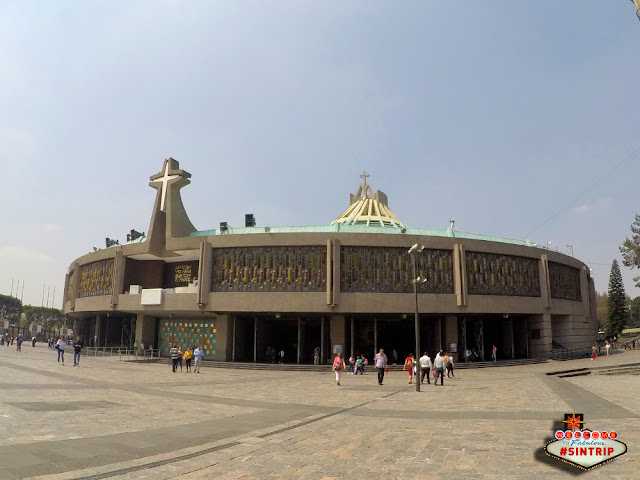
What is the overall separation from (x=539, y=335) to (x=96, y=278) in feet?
140

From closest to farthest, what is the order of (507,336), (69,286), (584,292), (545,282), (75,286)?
1. (545,282)
2. (507,336)
3. (584,292)
4. (75,286)
5. (69,286)

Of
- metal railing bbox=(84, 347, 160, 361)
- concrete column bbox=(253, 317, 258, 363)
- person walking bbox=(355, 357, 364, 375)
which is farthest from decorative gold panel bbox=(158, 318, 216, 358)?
person walking bbox=(355, 357, 364, 375)

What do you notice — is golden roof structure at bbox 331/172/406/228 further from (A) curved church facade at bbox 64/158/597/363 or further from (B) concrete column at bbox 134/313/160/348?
(B) concrete column at bbox 134/313/160/348

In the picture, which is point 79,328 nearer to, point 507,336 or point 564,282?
point 507,336

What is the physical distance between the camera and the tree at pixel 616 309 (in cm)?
8750

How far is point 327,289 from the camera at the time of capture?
114ft

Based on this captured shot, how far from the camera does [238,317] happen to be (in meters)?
40.3

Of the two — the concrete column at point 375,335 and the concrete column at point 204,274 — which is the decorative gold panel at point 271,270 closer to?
the concrete column at point 204,274

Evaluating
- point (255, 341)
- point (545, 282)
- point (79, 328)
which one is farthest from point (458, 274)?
point (79, 328)

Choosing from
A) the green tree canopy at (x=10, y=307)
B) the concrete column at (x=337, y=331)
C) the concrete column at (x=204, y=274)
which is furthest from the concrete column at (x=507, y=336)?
the green tree canopy at (x=10, y=307)

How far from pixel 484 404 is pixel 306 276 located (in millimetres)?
22197

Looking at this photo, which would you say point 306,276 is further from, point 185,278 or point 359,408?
point 359,408

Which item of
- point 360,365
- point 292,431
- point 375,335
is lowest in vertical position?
point 360,365

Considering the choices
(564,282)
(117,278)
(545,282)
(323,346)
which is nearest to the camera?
(323,346)
